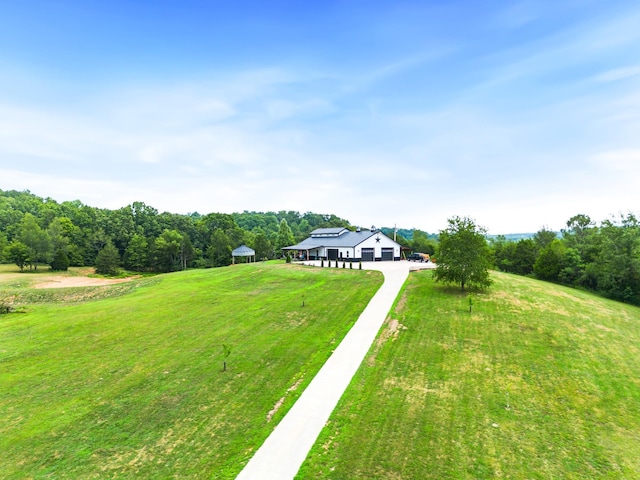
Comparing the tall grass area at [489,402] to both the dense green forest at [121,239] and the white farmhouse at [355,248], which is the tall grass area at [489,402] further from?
the dense green forest at [121,239]

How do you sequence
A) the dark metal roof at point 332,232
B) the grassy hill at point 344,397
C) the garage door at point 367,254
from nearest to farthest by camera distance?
the grassy hill at point 344,397 → the garage door at point 367,254 → the dark metal roof at point 332,232

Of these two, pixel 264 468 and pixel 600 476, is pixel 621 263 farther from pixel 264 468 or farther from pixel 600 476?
pixel 264 468

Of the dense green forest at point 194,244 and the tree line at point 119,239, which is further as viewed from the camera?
the tree line at point 119,239

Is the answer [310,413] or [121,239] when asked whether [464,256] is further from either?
[121,239]

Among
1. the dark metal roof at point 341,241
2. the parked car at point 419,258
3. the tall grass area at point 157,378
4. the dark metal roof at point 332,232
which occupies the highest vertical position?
the dark metal roof at point 332,232

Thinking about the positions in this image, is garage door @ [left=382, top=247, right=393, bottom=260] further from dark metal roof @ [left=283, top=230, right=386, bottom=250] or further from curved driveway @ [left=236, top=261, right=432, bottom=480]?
curved driveway @ [left=236, top=261, right=432, bottom=480]

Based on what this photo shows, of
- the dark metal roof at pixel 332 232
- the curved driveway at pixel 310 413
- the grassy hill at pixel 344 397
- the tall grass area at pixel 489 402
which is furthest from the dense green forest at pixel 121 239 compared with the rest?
the curved driveway at pixel 310 413

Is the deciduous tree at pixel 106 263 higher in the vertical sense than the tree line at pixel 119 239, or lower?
lower

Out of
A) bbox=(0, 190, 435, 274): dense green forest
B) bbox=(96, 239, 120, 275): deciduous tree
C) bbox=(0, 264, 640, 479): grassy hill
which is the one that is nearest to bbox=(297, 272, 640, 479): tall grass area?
bbox=(0, 264, 640, 479): grassy hill
